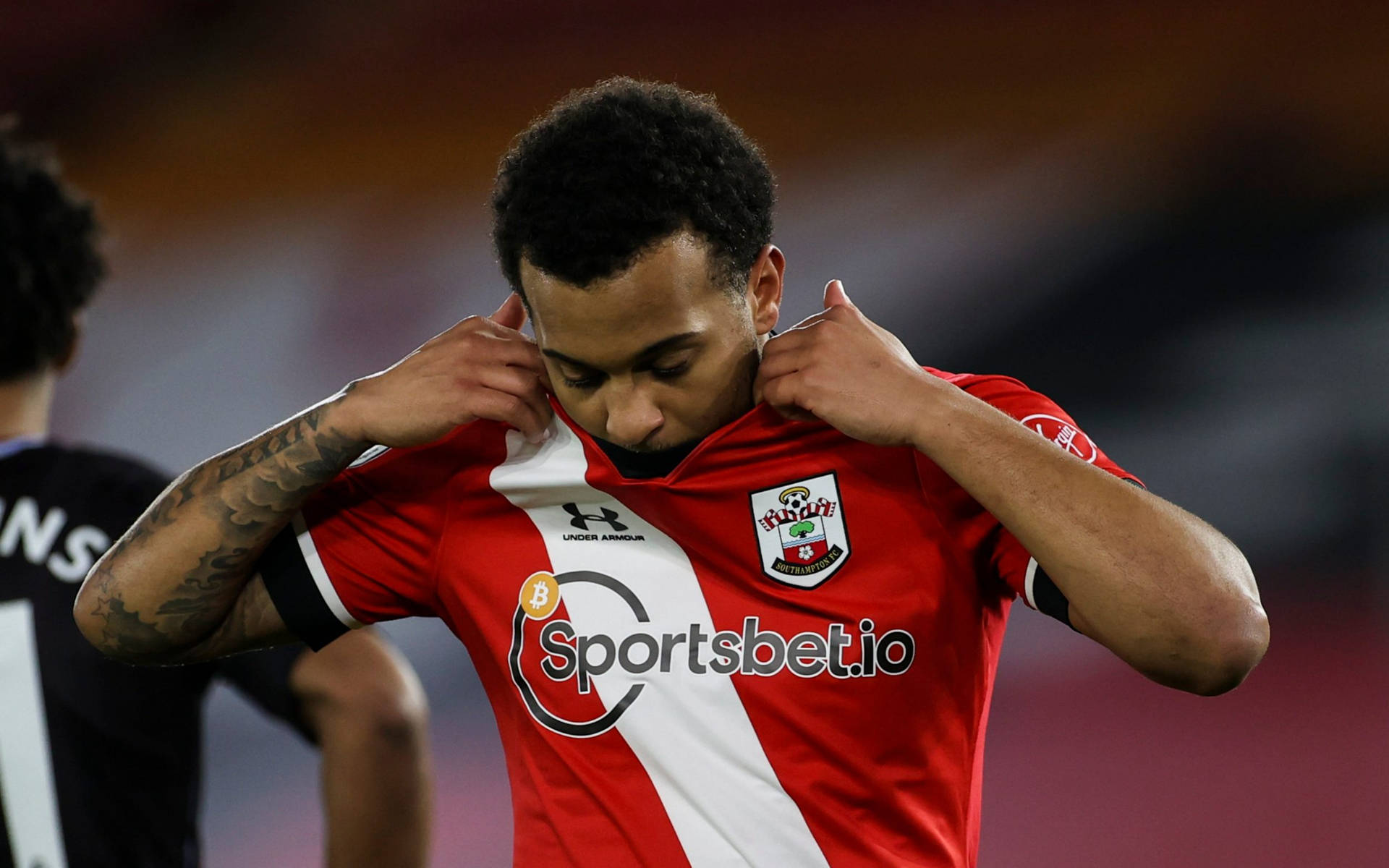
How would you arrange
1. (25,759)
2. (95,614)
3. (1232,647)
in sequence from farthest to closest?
1. (25,759)
2. (95,614)
3. (1232,647)

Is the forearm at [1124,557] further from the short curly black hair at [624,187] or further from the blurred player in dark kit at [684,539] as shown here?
the short curly black hair at [624,187]

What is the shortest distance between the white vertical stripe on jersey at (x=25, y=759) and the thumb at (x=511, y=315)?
0.85 metres

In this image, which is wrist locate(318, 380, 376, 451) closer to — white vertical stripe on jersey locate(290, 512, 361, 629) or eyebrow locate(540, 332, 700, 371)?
white vertical stripe on jersey locate(290, 512, 361, 629)

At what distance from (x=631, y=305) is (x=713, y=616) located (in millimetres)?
355

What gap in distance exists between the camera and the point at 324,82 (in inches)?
197

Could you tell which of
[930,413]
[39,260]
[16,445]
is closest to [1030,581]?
[930,413]

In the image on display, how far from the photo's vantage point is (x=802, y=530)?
4.84 feet

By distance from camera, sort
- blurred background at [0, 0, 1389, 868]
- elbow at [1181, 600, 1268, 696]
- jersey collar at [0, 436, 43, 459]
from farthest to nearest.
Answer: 1. blurred background at [0, 0, 1389, 868]
2. jersey collar at [0, 436, 43, 459]
3. elbow at [1181, 600, 1268, 696]

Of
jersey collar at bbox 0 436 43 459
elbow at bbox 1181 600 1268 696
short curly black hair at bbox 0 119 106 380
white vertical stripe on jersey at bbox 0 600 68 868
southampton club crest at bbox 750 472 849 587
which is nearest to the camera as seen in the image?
elbow at bbox 1181 600 1268 696

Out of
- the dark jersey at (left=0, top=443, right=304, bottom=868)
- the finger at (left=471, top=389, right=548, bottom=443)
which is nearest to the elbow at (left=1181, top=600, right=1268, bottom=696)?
the finger at (left=471, top=389, right=548, bottom=443)

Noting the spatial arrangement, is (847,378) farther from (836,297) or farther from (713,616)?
(713,616)

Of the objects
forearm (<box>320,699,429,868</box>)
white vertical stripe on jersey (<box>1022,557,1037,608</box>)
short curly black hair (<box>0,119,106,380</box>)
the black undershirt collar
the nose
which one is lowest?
forearm (<box>320,699,429,868</box>)

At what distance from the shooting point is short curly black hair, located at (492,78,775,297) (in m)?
1.35

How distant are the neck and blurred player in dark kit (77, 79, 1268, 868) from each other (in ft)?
2.10
